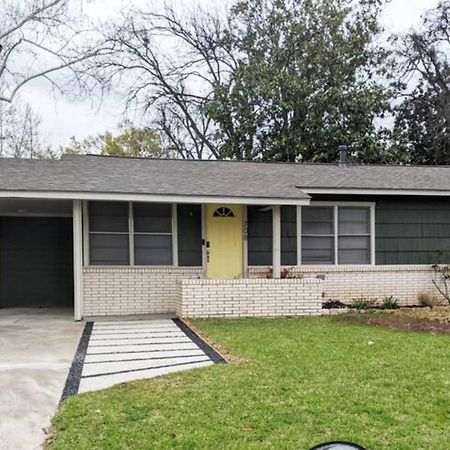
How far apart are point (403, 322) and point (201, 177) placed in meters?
4.80

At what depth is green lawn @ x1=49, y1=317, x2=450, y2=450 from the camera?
11.6 feet

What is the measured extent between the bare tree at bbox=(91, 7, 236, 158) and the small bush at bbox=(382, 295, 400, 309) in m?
13.8

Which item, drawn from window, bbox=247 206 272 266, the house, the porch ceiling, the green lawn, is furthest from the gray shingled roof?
the green lawn

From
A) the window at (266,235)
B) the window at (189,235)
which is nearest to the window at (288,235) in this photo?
the window at (266,235)

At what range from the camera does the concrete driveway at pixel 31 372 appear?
12.5ft

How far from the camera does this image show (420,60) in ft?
79.7

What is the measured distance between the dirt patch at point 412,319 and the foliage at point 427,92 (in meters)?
13.5

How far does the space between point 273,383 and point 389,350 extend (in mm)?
2160

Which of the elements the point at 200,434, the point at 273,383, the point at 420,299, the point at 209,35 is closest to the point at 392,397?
the point at 273,383

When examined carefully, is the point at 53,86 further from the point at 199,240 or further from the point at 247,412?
the point at 247,412

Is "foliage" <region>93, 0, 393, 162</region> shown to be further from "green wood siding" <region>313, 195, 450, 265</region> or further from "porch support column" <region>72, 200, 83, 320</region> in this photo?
"porch support column" <region>72, 200, 83, 320</region>

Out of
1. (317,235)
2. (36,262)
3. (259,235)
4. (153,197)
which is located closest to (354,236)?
(317,235)

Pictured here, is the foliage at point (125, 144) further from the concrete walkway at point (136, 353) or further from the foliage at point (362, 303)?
the concrete walkway at point (136, 353)

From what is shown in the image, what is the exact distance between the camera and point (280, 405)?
4180mm
